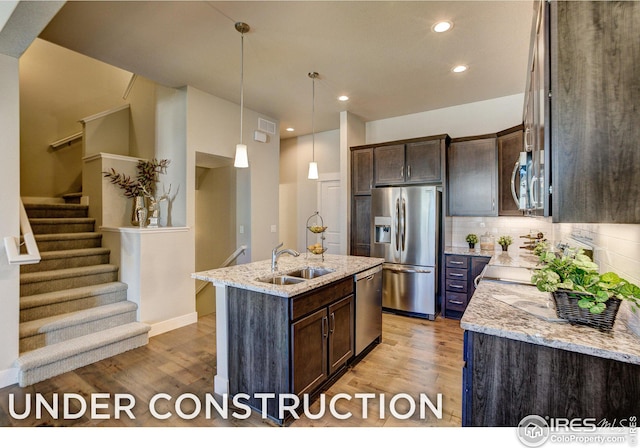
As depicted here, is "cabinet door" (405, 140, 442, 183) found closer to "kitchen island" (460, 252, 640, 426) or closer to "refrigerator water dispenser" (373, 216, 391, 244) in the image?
"refrigerator water dispenser" (373, 216, 391, 244)

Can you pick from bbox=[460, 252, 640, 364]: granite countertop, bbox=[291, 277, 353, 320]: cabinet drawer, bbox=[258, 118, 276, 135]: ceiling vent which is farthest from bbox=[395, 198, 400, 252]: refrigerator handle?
bbox=[460, 252, 640, 364]: granite countertop

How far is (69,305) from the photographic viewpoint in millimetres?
3189

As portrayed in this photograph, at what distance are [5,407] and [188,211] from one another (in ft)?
7.61

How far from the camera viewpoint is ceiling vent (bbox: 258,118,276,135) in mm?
4830

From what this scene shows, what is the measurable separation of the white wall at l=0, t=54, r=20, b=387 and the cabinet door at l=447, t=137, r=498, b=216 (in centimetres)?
459

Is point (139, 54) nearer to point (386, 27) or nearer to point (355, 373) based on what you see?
point (386, 27)

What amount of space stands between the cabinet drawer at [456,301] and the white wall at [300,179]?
9.52 ft

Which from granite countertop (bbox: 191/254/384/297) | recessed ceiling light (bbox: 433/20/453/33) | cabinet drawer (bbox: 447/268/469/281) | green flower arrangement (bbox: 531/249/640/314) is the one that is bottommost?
cabinet drawer (bbox: 447/268/469/281)

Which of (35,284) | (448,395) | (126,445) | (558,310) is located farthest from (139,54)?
(448,395)

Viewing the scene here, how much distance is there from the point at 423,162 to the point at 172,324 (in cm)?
386

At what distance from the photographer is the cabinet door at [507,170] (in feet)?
12.7

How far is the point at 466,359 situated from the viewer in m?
1.44

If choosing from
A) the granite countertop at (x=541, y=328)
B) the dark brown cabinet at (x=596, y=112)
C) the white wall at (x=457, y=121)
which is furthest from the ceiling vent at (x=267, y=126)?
the dark brown cabinet at (x=596, y=112)

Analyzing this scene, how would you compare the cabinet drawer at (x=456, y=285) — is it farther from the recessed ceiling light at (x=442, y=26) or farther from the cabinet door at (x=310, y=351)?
the recessed ceiling light at (x=442, y=26)
